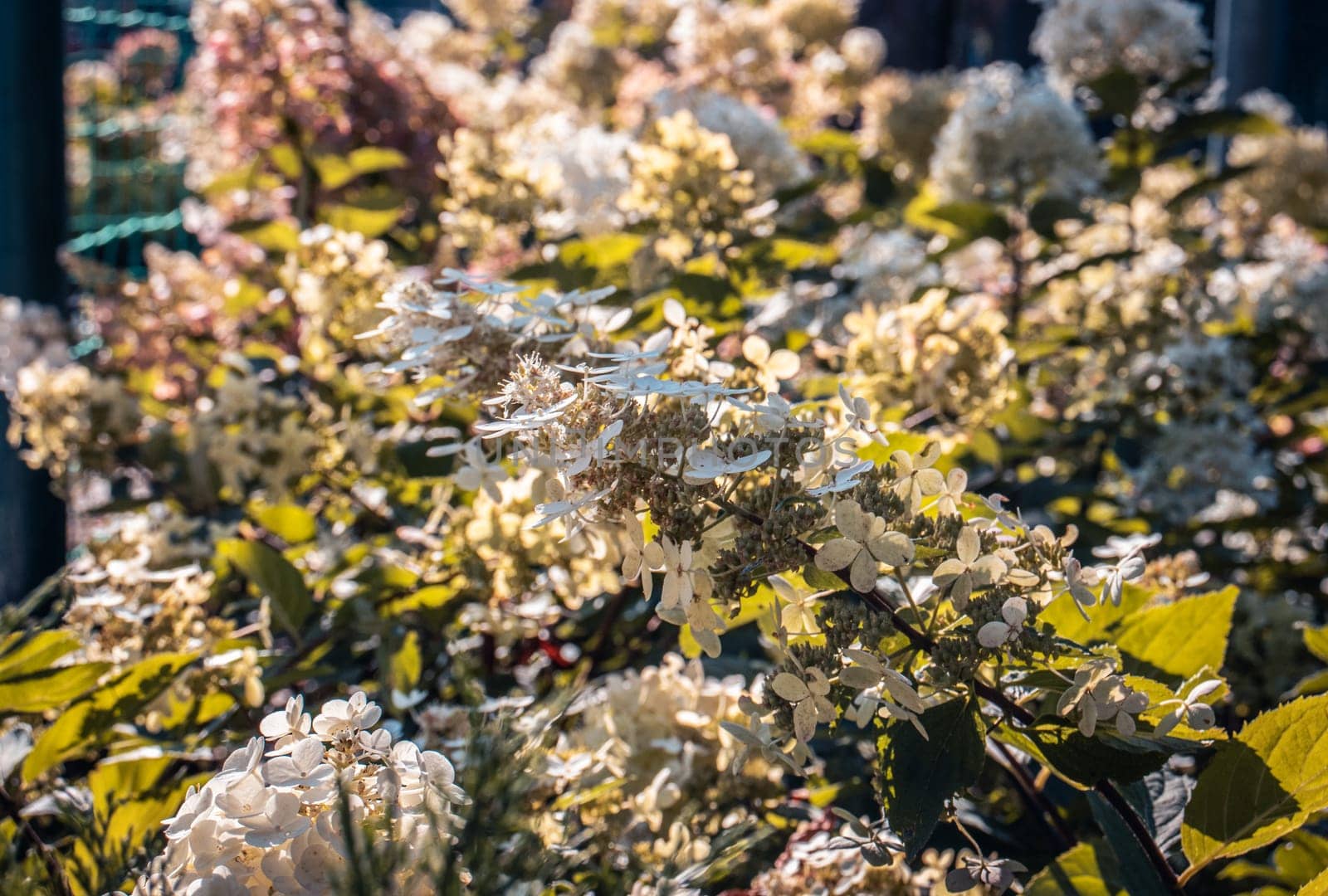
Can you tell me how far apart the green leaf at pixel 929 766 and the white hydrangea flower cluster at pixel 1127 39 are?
168 cm

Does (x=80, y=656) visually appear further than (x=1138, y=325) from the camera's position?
No

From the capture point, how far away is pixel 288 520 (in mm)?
1390

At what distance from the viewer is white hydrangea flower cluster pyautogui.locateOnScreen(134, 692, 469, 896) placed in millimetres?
580

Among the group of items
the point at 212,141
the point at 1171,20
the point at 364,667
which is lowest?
the point at 364,667

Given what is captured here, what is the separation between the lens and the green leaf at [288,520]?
138 cm

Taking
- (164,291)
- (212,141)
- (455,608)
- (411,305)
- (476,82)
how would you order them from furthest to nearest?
(476,82)
(212,141)
(164,291)
(455,608)
(411,305)

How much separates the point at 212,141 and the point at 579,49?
0.95 meters

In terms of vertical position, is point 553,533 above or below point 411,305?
below

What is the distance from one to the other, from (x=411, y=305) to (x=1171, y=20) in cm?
175

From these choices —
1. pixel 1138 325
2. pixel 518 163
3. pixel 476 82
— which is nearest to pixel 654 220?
pixel 518 163

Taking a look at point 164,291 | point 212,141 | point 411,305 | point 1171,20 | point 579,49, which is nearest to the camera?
point 411,305

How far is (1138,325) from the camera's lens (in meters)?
1.69

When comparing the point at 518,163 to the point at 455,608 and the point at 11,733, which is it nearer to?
the point at 455,608

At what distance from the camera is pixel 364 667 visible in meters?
1.35
